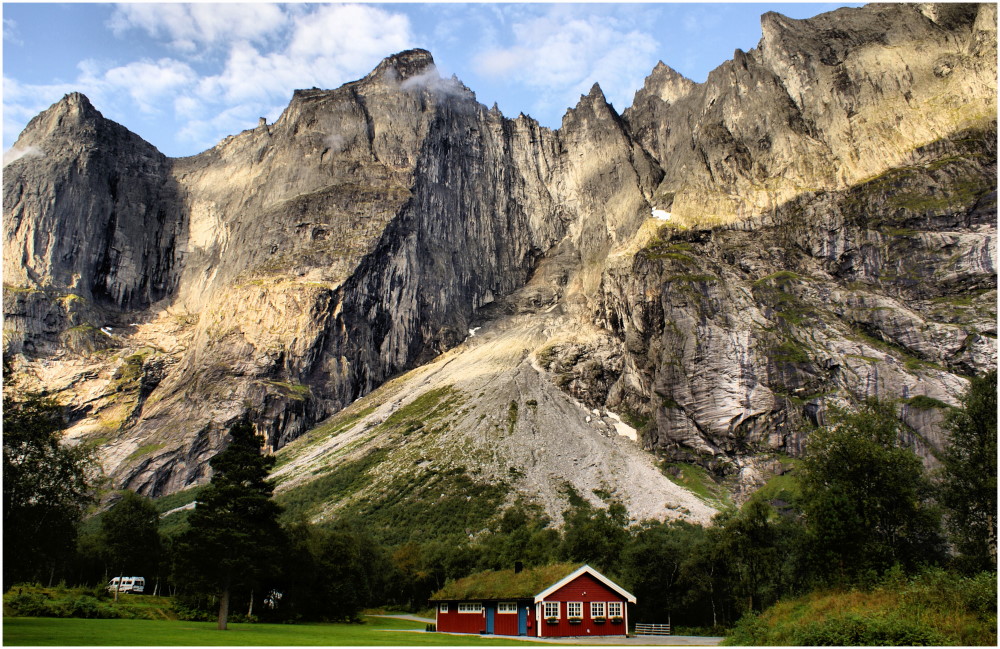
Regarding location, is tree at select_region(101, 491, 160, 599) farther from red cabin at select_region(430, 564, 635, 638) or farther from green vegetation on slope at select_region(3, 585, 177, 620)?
red cabin at select_region(430, 564, 635, 638)

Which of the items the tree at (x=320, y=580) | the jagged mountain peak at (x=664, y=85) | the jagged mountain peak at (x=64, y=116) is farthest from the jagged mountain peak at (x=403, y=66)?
the tree at (x=320, y=580)

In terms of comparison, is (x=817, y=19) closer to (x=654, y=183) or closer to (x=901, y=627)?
(x=654, y=183)

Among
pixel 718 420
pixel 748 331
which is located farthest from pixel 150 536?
pixel 748 331

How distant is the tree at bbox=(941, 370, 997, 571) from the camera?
3241 centimetres

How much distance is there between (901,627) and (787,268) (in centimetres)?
10609

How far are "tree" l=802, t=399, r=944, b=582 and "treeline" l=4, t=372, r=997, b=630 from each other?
0.24 feet

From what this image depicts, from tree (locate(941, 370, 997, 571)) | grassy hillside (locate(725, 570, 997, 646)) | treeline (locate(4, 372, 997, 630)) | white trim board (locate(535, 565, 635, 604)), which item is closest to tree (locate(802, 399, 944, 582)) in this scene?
treeline (locate(4, 372, 997, 630))

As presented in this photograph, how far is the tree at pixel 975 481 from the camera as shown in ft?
106

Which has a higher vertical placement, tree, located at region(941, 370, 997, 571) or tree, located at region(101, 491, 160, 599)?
tree, located at region(941, 370, 997, 571)

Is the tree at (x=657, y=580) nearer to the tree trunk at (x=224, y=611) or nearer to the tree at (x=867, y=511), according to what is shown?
the tree at (x=867, y=511)

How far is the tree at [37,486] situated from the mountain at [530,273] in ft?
202

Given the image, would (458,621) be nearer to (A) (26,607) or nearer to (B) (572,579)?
(B) (572,579)

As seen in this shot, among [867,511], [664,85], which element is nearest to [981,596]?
[867,511]

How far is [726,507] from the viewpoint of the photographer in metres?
90.6
